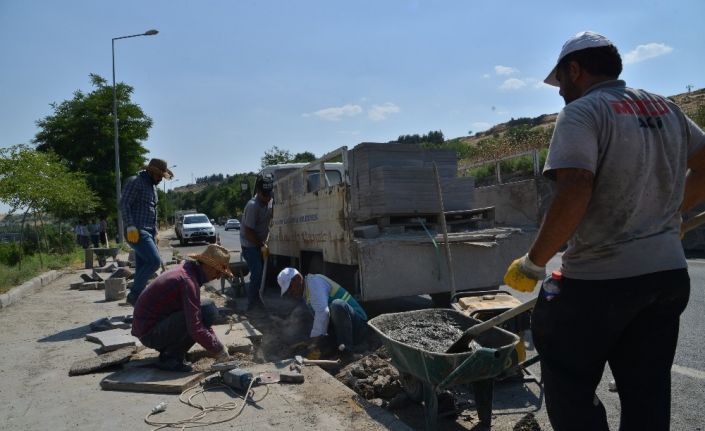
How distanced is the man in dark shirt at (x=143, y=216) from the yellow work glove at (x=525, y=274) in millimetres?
5062

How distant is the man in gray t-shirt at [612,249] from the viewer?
1.96 meters

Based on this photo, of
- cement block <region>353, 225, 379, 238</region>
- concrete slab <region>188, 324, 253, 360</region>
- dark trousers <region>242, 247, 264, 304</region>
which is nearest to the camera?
concrete slab <region>188, 324, 253, 360</region>

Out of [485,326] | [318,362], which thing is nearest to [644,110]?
[485,326]

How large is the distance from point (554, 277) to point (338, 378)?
270 cm

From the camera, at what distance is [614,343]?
2.03 m

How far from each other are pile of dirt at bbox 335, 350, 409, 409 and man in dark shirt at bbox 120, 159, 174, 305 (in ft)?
10.3

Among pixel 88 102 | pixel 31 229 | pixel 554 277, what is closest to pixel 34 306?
pixel 554 277

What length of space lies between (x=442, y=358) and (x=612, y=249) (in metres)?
1.25

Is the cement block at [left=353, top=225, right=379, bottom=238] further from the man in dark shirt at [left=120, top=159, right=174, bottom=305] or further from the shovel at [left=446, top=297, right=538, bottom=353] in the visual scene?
the man in dark shirt at [left=120, top=159, right=174, bottom=305]

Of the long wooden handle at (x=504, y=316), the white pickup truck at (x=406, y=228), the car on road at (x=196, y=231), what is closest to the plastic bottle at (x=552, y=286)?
the long wooden handle at (x=504, y=316)

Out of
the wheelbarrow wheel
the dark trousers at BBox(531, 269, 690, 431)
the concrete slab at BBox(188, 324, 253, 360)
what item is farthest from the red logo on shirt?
the concrete slab at BBox(188, 324, 253, 360)

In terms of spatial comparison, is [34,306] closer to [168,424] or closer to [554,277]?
[168,424]

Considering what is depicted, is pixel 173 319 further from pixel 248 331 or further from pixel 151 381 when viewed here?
pixel 248 331

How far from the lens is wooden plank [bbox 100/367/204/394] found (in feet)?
13.1
